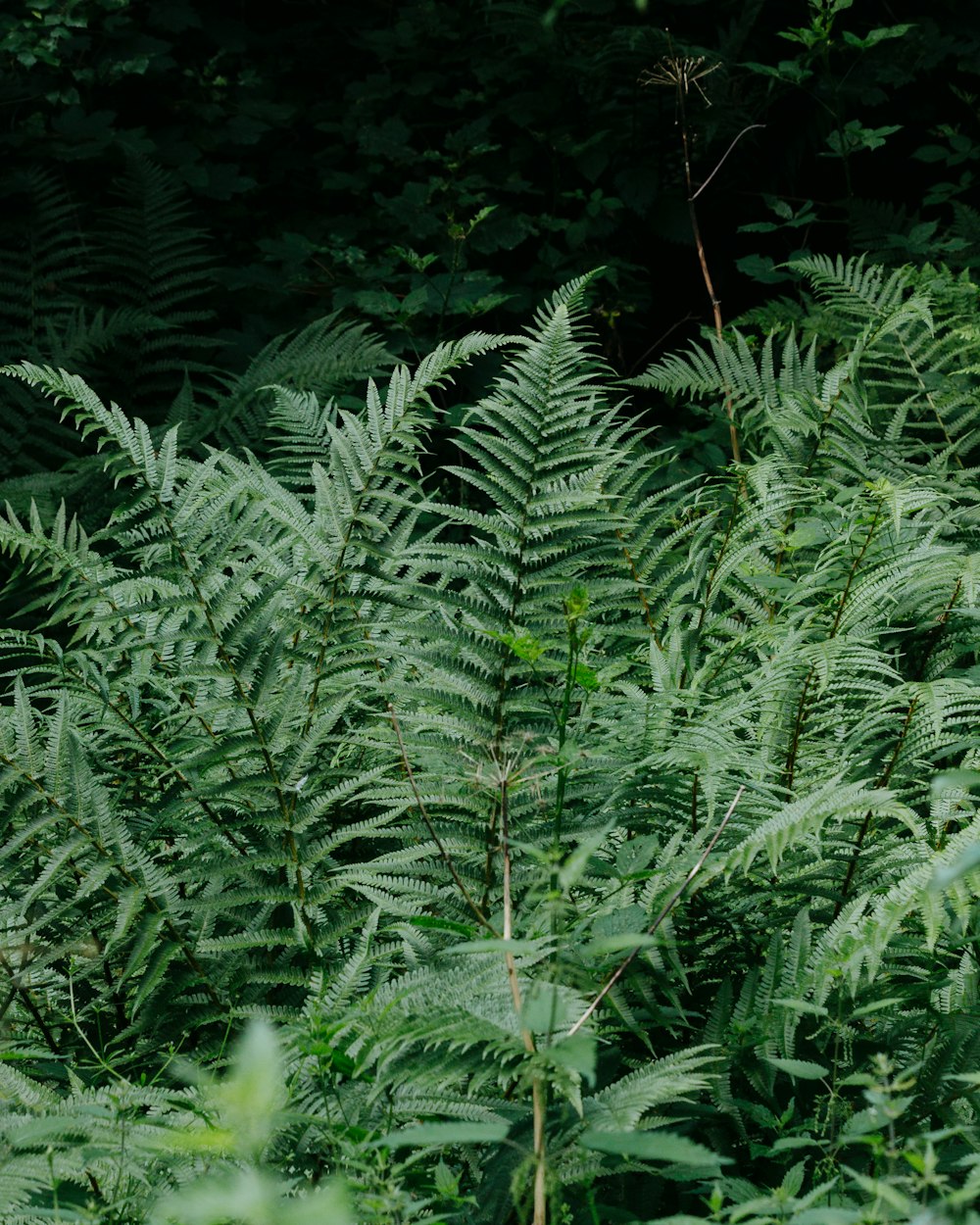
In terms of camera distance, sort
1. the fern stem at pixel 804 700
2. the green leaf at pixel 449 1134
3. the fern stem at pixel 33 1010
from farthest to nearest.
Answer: the fern stem at pixel 804 700 < the fern stem at pixel 33 1010 < the green leaf at pixel 449 1134

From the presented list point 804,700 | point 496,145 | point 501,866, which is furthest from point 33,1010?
point 496,145

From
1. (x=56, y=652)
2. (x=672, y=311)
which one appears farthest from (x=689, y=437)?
(x=56, y=652)

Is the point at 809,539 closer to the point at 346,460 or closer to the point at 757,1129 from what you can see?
the point at 346,460

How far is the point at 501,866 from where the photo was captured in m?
1.32

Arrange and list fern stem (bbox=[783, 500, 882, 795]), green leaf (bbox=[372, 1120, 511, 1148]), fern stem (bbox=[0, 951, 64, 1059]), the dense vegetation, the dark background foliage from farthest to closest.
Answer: the dark background foliage < fern stem (bbox=[783, 500, 882, 795]) < fern stem (bbox=[0, 951, 64, 1059]) < the dense vegetation < green leaf (bbox=[372, 1120, 511, 1148])

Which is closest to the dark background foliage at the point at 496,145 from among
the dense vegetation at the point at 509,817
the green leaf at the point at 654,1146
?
the dense vegetation at the point at 509,817

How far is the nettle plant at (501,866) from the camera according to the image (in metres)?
1.00

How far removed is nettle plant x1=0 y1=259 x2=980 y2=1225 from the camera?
100cm

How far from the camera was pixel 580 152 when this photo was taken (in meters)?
3.78

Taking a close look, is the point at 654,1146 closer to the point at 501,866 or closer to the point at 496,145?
the point at 501,866

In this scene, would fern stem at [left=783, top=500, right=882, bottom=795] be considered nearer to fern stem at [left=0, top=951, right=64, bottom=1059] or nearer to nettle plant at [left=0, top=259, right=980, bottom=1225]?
nettle plant at [left=0, top=259, right=980, bottom=1225]

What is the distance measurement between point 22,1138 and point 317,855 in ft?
1.73

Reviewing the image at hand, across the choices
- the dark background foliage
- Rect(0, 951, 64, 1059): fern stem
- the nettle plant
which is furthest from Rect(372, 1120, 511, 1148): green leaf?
the dark background foliage

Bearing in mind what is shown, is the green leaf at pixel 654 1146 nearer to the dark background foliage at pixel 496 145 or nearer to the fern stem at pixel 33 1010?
the fern stem at pixel 33 1010
